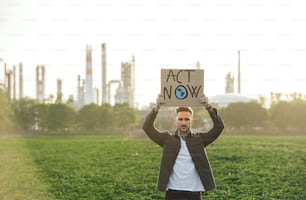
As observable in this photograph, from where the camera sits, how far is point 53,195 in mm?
6676

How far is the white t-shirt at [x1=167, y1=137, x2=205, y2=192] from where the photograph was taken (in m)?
3.06

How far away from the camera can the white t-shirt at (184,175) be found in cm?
306

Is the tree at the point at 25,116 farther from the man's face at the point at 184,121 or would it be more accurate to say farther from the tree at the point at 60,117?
the man's face at the point at 184,121

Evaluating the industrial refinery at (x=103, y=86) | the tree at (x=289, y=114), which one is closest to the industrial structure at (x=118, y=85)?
the industrial refinery at (x=103, y=86)

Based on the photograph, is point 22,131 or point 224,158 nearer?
point 224,158

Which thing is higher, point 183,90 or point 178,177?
point 183,90

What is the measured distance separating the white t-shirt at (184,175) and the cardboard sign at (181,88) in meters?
0.28

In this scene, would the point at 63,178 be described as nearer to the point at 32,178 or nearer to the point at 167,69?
the point at 32,178

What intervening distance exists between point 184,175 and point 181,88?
525 mm

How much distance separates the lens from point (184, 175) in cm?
306

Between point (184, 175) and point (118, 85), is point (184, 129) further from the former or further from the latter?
point (118, 85)

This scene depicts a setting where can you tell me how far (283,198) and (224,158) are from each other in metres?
4.70

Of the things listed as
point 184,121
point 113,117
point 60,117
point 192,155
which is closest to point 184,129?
point 184,121

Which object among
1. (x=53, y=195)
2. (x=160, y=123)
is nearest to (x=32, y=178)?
(x=53, y=195)
